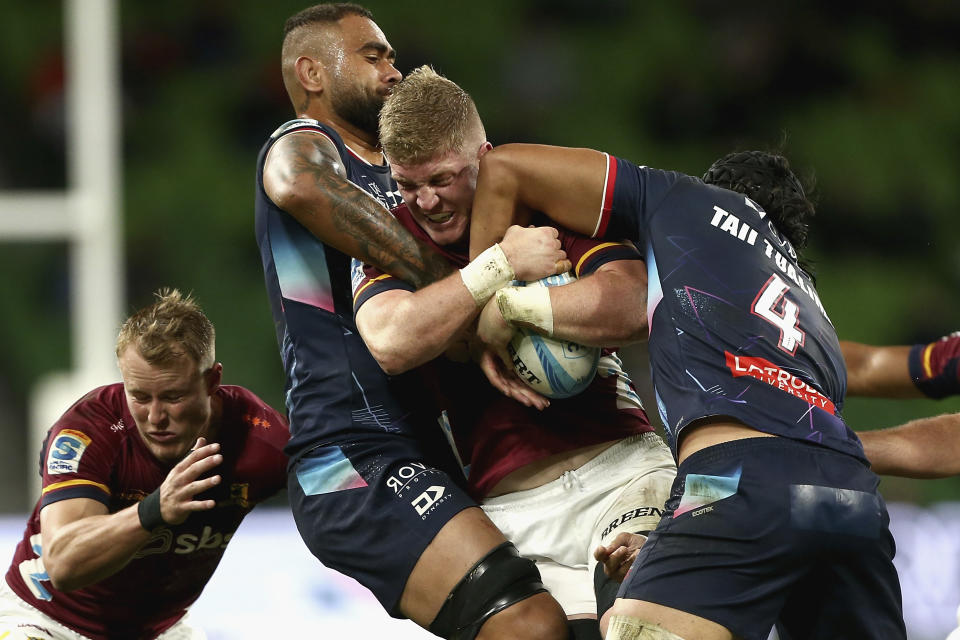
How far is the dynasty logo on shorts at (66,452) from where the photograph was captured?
158 inches

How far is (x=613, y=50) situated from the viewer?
1070 cm

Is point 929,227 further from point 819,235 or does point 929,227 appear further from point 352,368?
point 352,368

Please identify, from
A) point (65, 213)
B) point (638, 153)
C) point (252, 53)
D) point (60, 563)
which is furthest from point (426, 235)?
point (252, 53)

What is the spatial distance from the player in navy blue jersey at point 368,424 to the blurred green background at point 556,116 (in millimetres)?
5464

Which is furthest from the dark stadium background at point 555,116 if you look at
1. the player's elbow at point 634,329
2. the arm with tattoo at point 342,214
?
the player's elbow at point 634,329

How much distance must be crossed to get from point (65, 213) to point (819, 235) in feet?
18.5

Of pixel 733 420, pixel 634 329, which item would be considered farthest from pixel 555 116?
pixel 733 420

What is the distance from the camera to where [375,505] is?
341 centimetres

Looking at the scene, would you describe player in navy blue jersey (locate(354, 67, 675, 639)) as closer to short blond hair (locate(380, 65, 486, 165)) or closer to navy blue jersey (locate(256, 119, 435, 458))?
short blond hair (locate(380, 65, 486, 165))

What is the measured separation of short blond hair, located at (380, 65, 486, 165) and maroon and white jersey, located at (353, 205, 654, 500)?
12.7 inches

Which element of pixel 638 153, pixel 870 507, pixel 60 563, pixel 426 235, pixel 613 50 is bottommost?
pixel 60 563

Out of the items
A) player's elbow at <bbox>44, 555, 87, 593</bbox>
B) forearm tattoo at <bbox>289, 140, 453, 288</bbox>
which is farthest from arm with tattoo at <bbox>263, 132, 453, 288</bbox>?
player's elbow at <bbox>44, 555, 87, 593</bbox>

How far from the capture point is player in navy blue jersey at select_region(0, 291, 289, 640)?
3855 mm

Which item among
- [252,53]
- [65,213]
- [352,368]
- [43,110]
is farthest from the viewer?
[252,53]
